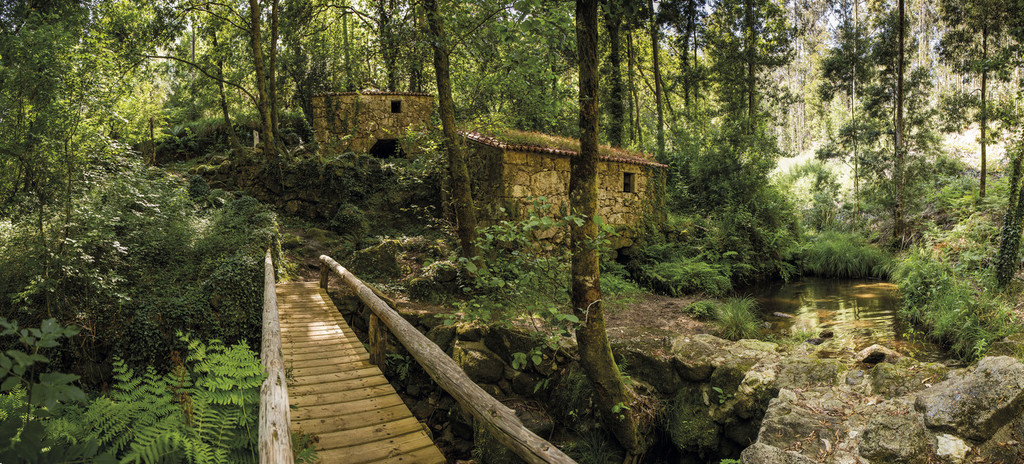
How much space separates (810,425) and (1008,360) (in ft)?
5.60

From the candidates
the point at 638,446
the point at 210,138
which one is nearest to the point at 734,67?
the point at 638,446

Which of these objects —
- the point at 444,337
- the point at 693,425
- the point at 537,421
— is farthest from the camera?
the point at 444,337

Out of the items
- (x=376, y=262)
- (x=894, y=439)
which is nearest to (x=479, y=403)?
(x=894, y=439)

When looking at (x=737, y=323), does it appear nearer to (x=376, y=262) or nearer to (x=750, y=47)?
(x=376, y=262)

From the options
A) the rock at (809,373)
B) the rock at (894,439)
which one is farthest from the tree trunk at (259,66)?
the rock at (894,439)

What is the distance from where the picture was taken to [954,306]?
7027 millimetres

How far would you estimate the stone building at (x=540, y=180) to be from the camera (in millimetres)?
10750

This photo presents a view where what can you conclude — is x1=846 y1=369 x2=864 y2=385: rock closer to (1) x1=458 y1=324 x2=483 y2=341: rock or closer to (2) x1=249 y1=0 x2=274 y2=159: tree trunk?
(1) x1=458 y1=324 x2=483 y2=341: rock

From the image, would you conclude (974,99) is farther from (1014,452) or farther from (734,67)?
(1014,452)

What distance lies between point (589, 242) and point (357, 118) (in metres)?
14.3

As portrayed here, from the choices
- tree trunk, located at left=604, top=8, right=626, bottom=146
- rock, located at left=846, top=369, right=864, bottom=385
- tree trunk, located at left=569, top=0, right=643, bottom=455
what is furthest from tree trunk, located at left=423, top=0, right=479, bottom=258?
tree trunk, located at left=604, top=8, right=626, bottom=146

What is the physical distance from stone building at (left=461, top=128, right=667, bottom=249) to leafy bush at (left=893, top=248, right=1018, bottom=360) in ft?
20.3

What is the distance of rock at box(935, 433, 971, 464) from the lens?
3.57 meters

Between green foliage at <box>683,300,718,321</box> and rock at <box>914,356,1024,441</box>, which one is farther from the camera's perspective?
green foliage at <box>683,300,718,321</box>
